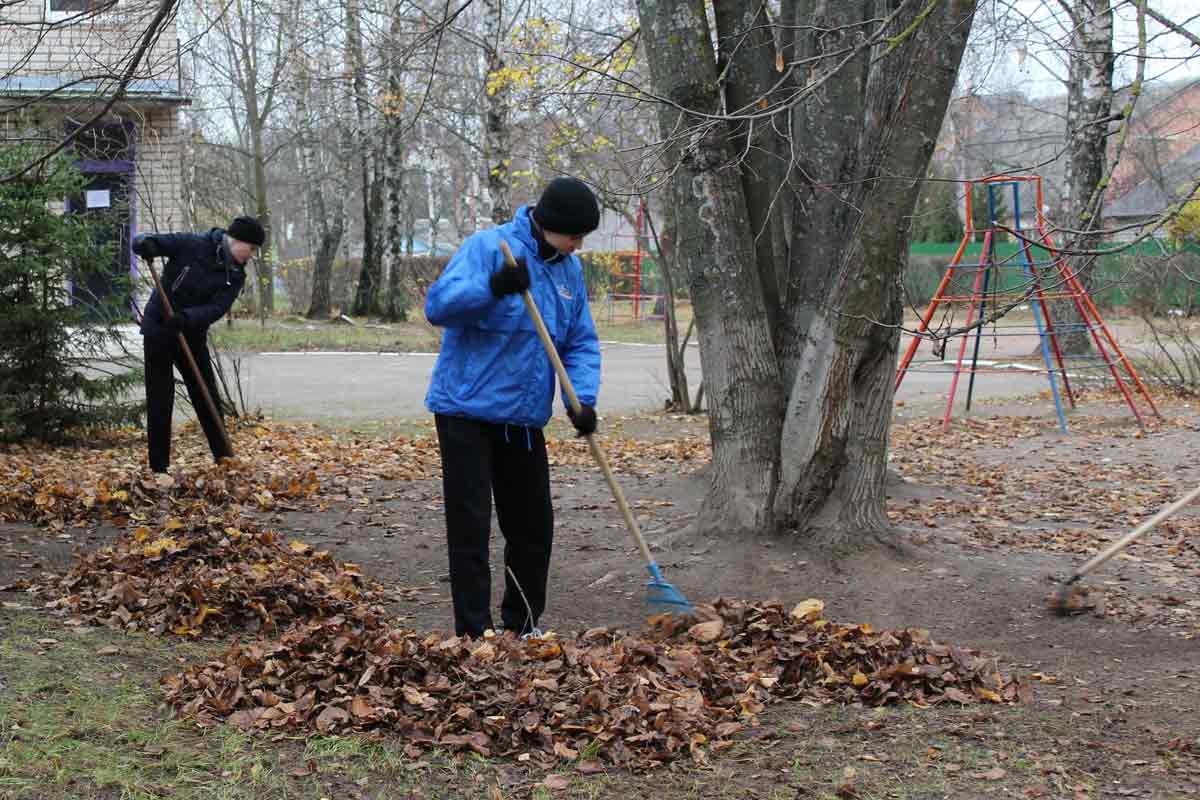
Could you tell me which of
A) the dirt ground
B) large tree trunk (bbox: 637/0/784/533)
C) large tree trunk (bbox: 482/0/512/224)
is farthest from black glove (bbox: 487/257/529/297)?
large tree trunk (bbox: 482/0/512/224)

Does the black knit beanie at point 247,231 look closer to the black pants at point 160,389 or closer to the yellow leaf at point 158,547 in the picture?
the black pants at point 160,389

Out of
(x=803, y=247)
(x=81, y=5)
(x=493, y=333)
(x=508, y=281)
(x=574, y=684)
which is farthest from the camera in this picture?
(x=81, y=5)

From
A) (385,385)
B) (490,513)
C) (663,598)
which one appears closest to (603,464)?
(490,513)

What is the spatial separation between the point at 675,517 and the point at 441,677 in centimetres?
346

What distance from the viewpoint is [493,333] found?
4.61m

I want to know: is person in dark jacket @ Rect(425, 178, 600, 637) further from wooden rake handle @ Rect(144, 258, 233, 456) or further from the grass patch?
the grass patch

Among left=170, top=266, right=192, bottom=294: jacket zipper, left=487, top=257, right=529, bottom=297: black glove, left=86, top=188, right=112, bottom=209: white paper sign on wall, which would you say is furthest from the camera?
left=86, top=188, right=112, bottom=209: white paper sign on wall

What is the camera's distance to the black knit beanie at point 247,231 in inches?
316

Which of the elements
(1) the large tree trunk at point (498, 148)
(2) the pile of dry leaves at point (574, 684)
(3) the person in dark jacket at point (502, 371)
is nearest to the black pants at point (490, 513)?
(3) the person in dark jacket at point (502, 371)

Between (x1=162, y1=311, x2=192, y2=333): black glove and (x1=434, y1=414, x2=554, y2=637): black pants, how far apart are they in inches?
150

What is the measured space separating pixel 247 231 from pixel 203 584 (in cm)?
340

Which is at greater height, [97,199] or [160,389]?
[97,199]

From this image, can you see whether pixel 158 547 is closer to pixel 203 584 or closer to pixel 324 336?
pixel 203 584

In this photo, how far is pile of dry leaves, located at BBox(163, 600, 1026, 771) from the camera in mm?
3801
